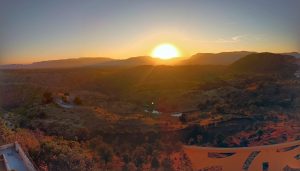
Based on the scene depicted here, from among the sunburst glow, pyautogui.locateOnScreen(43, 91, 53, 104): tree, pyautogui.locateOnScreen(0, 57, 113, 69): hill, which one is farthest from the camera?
pyautogui.locateOnScreen(43, 91, 53, 104): tree

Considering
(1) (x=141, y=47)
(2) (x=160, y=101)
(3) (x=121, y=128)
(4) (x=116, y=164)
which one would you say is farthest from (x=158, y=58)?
(4) (x=116, y=164)

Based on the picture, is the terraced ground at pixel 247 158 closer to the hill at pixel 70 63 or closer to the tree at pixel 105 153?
the tree at pixel 105 153

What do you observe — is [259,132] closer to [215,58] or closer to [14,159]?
[215,58]

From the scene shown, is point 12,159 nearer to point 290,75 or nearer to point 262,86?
point 262,86

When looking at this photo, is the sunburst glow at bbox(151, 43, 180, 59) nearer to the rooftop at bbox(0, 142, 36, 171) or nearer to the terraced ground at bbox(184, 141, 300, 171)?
the terraced ground at bbox(184, 141, 300, 171)

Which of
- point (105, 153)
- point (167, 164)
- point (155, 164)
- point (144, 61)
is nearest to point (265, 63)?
point (144, 61)

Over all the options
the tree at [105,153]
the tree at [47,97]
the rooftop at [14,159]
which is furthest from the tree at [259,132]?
the rooftop at [14,159]

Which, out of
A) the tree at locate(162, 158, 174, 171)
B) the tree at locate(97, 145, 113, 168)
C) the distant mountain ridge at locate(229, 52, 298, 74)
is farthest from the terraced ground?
the distant mountain ridge at locate(229, 52, 298, 74)
